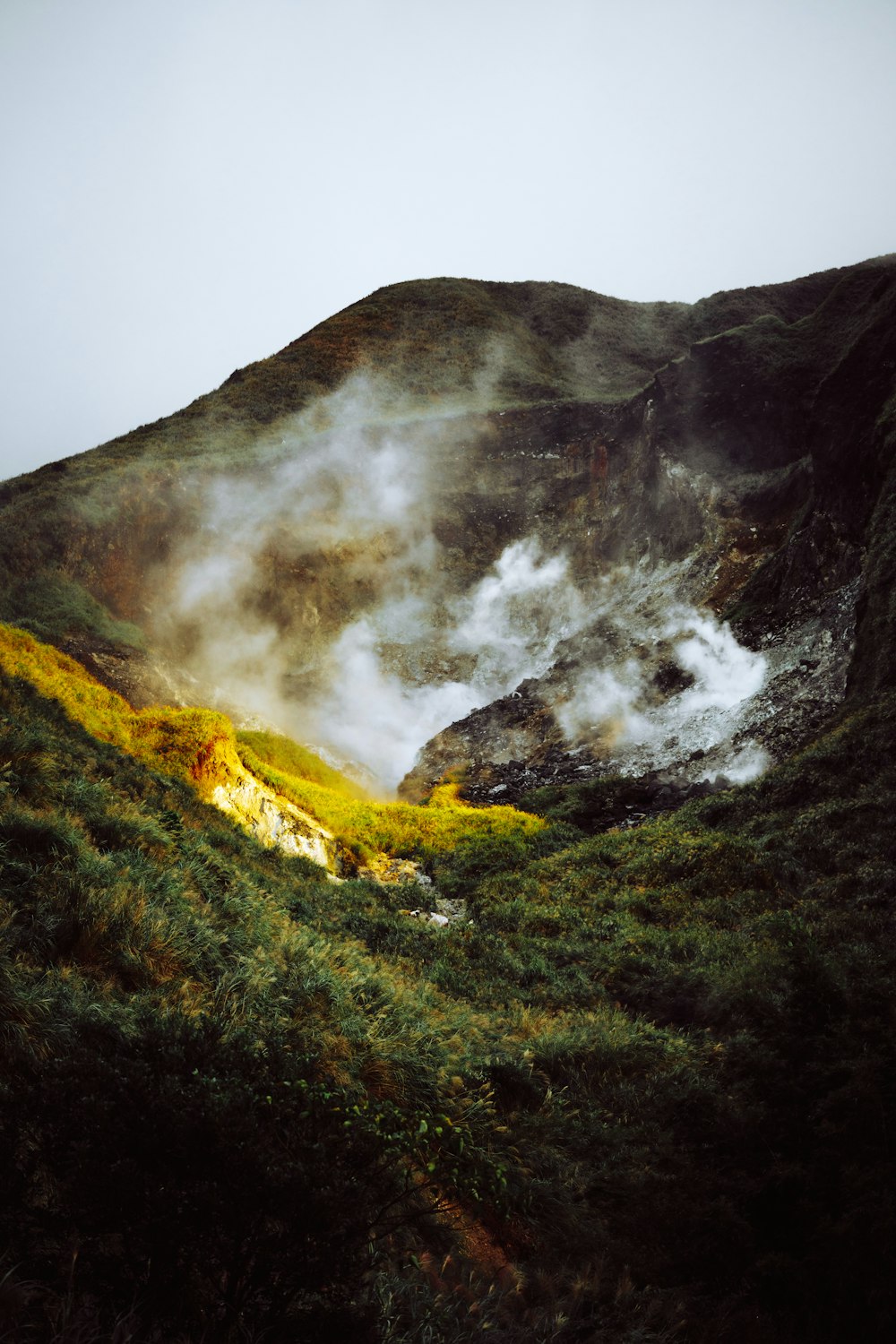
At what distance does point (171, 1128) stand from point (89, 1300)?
578 mm

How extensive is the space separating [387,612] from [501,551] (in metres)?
8.02

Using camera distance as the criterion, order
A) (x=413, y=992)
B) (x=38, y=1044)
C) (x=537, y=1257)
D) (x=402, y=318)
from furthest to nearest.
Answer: (x=402, y=318)
(x=413, y=992)
(x=537, y=1257)
(x=38, y=1044)

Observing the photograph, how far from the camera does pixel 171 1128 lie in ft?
10.2

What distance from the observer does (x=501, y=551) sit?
4347 centimetres

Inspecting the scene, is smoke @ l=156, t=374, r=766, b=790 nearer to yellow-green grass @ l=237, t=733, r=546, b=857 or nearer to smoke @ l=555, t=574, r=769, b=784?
smoke @ l=555, t=574, r=769, b=784

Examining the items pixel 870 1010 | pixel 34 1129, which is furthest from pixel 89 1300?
pixel 870 1010

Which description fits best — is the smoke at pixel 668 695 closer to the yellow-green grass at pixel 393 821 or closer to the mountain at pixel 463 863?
the mountain at pixel 463 863

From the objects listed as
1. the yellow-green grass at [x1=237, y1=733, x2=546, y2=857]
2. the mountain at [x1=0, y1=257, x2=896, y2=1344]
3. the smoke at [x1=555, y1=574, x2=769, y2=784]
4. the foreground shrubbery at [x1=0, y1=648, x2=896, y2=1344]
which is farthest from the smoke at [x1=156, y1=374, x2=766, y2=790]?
the foreground shrubbery at [x1=0, y1=648, x2=896, y2=1344]

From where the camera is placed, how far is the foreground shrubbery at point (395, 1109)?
2961mm

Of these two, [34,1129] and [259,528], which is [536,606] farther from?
[34,1129]

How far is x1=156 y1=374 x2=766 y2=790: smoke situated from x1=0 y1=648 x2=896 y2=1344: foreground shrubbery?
17810 millimetres

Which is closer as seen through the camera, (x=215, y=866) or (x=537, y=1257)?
(x=537, y=1257)

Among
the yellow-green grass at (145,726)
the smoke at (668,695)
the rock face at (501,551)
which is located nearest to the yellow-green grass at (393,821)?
the yellow-green grass at (145,726)

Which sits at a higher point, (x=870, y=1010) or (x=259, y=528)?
(x=259, y=528)
